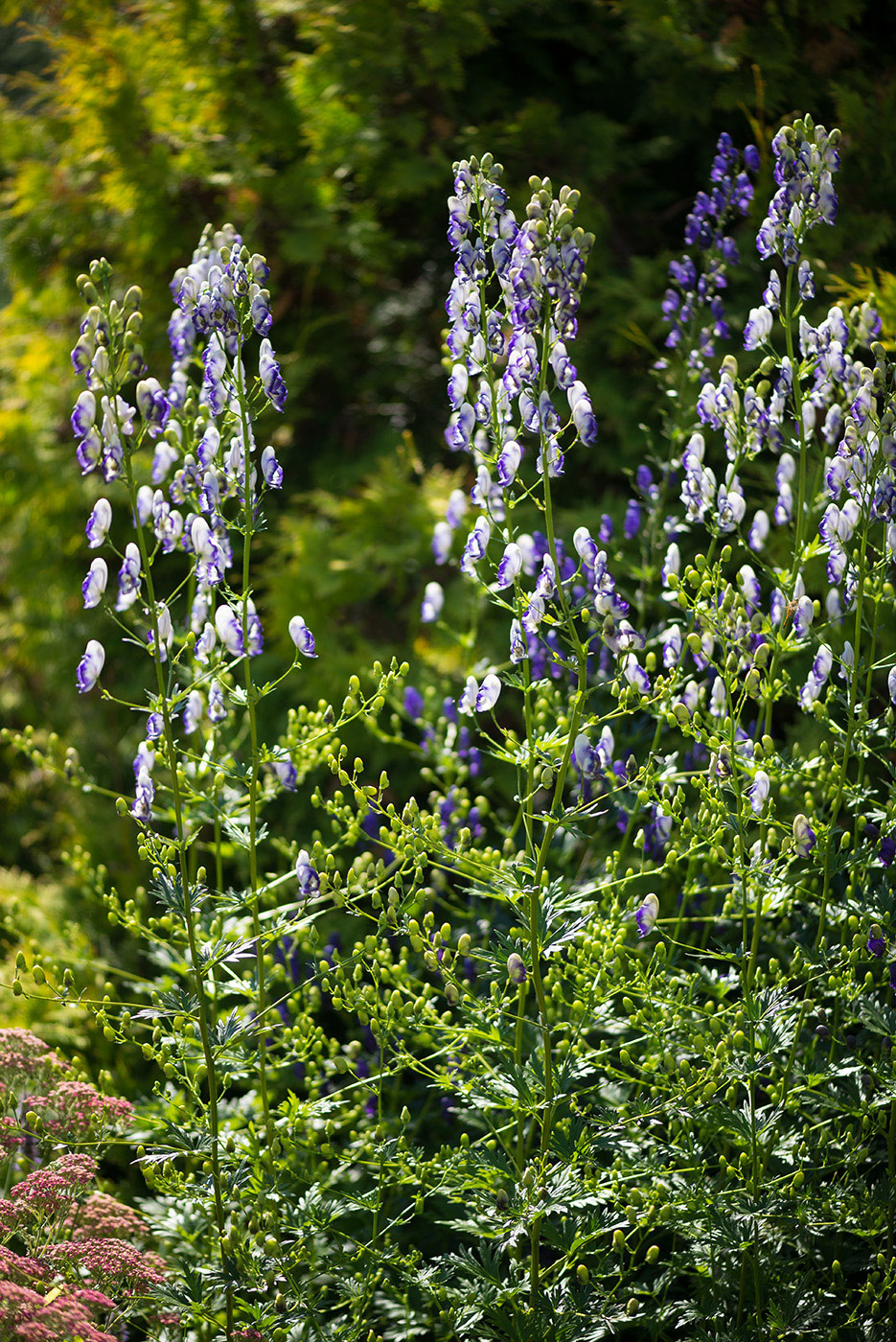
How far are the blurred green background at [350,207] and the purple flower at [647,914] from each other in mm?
1851

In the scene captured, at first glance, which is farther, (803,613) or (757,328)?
(757,328)

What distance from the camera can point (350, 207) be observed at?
4.49 meters

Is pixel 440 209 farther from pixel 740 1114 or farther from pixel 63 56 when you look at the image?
pixel 740 1114

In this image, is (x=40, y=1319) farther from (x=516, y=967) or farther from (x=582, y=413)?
(x=582, y=413)

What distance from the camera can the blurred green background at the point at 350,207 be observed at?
3822mm

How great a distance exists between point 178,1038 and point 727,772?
118cm

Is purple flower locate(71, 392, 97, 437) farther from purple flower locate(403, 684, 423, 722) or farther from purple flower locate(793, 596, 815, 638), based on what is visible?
purple flower locate(793, 596, 815, 638)

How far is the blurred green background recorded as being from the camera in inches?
150

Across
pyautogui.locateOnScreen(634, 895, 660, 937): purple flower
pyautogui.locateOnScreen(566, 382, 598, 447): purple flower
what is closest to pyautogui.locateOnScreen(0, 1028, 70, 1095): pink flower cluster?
pyautogui.locateOnScreen(634, 895, 660, 937): purple flower

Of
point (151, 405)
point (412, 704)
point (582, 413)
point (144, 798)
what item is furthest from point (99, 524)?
point (412, 704)

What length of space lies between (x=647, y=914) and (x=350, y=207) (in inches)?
138

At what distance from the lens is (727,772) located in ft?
6.39

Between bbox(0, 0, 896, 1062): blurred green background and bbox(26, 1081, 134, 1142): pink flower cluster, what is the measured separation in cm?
152

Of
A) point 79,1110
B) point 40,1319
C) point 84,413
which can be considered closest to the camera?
point 40,1319
